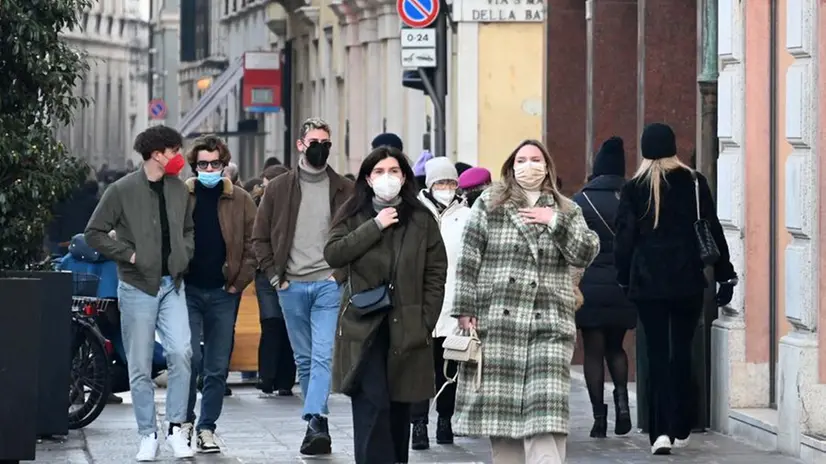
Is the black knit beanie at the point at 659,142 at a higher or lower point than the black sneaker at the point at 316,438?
higher

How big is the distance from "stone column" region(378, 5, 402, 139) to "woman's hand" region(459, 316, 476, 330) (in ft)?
72.3

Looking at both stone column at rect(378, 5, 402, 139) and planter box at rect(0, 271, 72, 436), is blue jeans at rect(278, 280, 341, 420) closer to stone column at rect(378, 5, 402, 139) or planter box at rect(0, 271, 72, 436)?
planter box at rect(0, 271, 72, 436)

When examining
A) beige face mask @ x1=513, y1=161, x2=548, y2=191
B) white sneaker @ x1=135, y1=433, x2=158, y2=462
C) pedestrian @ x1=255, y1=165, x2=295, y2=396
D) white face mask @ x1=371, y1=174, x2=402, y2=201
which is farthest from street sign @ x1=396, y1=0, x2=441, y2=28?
beige face mask @ x1=513, y1=161, x2=548, y2=191

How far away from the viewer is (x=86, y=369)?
51.2ft

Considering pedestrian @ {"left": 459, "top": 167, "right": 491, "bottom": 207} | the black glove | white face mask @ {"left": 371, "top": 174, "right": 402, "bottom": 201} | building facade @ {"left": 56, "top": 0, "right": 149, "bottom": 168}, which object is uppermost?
building facade @ {"left": 56, "top": 0, "right": 149, "bottom": 168}

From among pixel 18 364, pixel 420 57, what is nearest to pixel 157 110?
pixel 420 57

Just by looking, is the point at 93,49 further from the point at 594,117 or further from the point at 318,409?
the point at 318,409

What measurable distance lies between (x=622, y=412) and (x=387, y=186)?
3.64 metres

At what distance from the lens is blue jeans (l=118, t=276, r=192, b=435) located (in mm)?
13656

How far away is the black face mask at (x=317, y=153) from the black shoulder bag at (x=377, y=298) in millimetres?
2437

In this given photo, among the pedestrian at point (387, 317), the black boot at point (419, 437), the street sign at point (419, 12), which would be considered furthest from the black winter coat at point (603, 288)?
the street sign at point (419, 12)

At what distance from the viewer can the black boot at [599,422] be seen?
48.4 feet

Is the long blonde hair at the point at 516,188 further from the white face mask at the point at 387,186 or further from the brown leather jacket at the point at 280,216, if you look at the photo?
the brown leather jacket at the point at 280,216

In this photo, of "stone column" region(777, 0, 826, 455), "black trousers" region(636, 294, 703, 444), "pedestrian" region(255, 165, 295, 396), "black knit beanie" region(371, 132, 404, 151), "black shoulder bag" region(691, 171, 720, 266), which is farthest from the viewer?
"pedestrian" region(255, 165, 295, 396)
